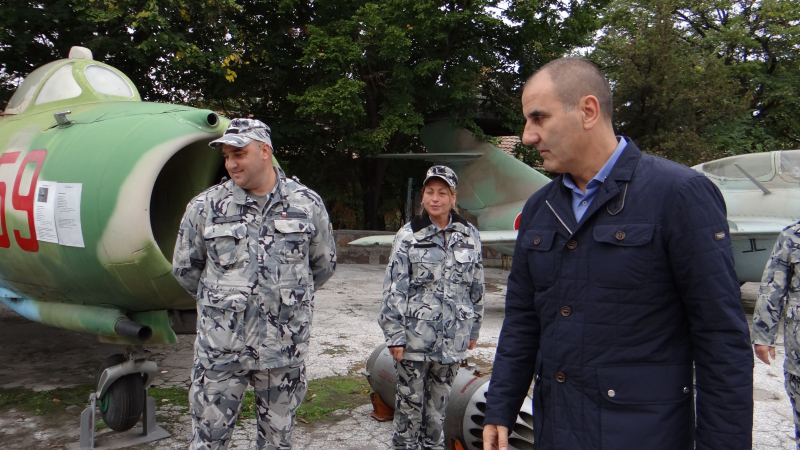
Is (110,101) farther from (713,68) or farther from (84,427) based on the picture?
(713,68)

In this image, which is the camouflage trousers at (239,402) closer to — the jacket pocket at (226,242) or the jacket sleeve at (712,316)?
the jacket pocket at (226,242)

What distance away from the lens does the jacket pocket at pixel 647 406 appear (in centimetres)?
141

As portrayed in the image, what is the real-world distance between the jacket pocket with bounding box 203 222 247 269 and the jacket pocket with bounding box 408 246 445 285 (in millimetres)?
1023

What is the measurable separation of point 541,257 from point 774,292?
2335 millimetres

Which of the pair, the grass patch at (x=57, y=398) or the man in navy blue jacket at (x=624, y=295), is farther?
the grass patch at (x=57, y=398)

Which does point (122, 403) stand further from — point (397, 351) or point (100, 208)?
point (397, 351)

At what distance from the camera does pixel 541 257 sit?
161 cm

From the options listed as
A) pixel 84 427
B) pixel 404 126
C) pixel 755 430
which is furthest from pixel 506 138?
pixel 84 427

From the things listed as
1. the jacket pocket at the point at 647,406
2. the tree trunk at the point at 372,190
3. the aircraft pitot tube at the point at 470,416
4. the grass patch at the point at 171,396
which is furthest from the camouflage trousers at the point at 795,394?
the tree trunk at the point at 372,190

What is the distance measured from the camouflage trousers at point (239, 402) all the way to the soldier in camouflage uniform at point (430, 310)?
2.18ft

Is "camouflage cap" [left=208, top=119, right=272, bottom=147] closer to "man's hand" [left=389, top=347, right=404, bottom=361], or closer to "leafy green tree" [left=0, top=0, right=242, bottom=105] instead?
"man's hand" [left=389, top=347, right=404, bottom=361]

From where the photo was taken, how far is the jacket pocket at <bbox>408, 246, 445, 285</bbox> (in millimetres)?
3225

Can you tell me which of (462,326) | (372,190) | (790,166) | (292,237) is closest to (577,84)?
(292,237)

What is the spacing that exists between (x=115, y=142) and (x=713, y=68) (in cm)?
1483
